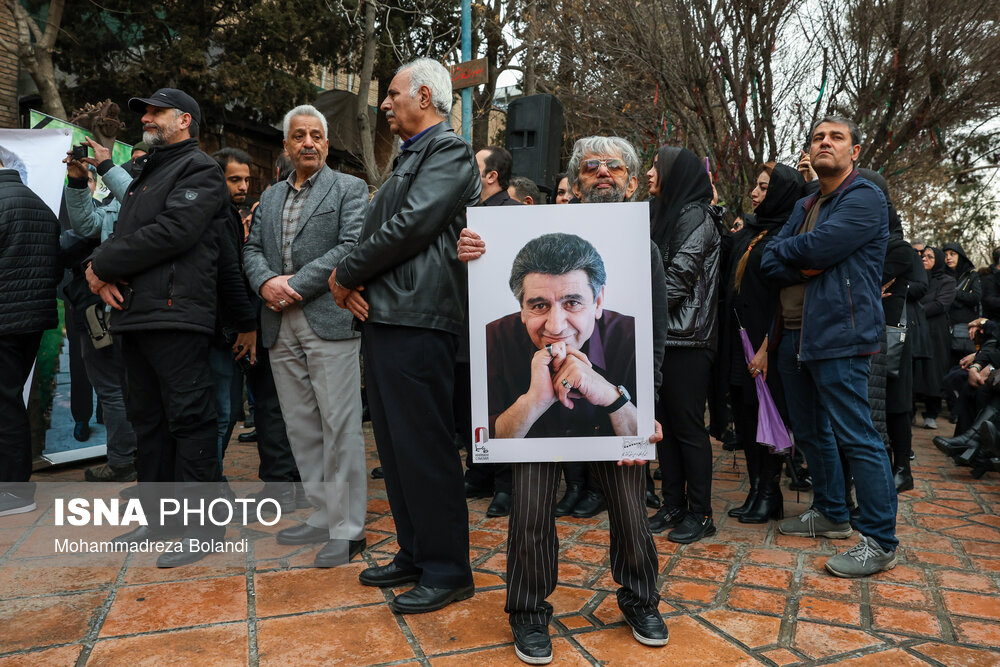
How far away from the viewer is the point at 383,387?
2.98 meters

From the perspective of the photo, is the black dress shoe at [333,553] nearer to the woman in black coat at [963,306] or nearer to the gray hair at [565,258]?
the gray hair at [565,258]

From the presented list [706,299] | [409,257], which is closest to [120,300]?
[409,257]

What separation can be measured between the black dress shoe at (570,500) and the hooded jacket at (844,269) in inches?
64.1

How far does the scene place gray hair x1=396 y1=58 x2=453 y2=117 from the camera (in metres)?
3.10

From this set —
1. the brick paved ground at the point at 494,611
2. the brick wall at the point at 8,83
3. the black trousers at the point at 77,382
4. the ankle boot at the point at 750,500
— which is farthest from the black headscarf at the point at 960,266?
the brick wall at the point at 8,83

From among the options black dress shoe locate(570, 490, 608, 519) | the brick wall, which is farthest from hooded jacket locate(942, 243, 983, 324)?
the brick wall

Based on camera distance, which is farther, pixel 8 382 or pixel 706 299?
pixel 8 382

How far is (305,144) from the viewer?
3738 mm

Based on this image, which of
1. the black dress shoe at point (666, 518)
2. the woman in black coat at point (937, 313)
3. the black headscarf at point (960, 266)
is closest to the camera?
the black dress shoe at point (666, 518)

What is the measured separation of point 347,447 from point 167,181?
159 cm

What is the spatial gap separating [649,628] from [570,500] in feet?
6.29

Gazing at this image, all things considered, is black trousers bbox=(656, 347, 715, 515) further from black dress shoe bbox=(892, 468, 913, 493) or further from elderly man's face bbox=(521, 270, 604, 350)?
black dress shoe bbox=(892, 468, 913, 493)

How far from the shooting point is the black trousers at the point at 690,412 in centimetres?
392

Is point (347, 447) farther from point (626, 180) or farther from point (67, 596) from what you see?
point (626, 180)
